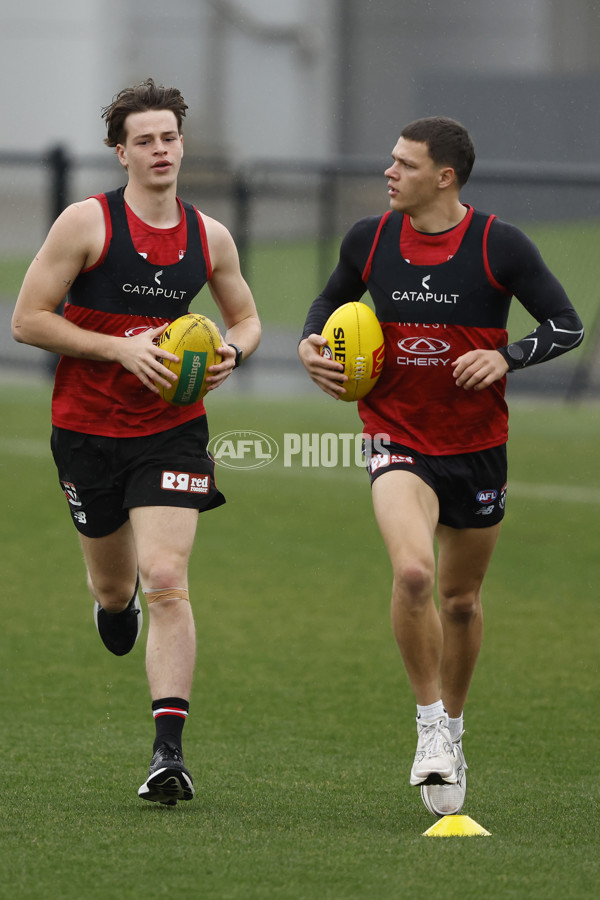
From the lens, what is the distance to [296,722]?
20.5 feet

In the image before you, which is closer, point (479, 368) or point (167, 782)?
point (167, 782)

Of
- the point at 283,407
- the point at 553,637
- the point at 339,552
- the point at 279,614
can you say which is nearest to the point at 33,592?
the point at 279,614

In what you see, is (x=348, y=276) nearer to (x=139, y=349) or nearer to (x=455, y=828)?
(x=139, y=349)

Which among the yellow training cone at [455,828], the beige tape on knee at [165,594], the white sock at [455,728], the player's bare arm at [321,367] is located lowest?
the yellow training cone at [455,828]

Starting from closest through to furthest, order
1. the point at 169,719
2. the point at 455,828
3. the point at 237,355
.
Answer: the point at 455,828 < the point at 169,719 < the point at 237,355

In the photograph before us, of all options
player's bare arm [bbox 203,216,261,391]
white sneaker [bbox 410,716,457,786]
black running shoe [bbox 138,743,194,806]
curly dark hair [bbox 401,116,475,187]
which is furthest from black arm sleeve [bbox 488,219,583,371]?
black running shoe [bbox 138,743,194,806]

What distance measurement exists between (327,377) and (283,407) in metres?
10.3

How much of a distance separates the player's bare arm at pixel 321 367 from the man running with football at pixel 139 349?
0.88ft

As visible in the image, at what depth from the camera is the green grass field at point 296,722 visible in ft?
13.3

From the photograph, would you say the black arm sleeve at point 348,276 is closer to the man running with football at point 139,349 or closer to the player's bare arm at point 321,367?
the player's bare arm at point 321,367

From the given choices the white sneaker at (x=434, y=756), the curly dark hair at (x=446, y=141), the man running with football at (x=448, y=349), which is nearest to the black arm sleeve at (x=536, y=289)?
the man running with football at (x=448, y=349)

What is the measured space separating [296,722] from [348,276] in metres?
1.95

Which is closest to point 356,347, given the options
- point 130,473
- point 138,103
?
point 130,473

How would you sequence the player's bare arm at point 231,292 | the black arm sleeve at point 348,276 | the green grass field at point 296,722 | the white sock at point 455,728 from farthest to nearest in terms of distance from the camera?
the player's bare arm at point 231,292
the black arm sleeve at point 348,276
the white sock at point 455,728
the green grass field at point 296,722
